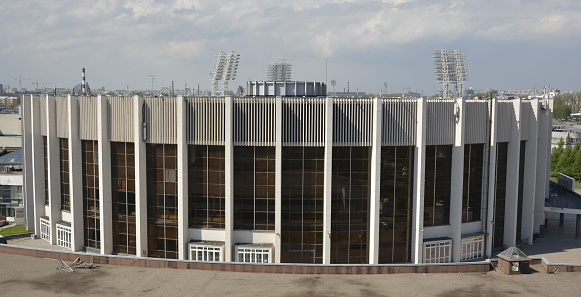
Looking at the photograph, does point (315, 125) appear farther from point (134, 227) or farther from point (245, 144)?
point (134, 227)

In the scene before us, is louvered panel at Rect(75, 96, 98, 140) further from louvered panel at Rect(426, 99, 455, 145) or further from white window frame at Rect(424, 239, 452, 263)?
white window frame at Rect(424, 239, 452, 263)

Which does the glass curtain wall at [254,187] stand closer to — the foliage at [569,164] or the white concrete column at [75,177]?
the white concrete column at [75,177]

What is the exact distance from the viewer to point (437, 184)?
1678 inches

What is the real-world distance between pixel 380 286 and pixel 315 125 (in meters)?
13.3

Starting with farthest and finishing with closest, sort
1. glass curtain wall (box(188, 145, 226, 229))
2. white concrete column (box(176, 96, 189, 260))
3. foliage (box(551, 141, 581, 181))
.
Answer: foliage (box(551, 141, 581, 181)) → glass curtain wall (box(188, 145, 226, 229)) → white concrete column (box(176, 96, 189, 260))

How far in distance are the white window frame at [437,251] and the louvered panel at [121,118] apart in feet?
78.7

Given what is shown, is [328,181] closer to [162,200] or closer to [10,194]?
[162,200]

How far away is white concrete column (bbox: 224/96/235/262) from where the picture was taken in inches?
1549

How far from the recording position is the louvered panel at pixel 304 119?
1545 inches

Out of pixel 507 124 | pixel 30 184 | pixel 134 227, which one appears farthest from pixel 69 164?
pixel 507 124

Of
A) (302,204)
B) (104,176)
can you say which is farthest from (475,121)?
(104,176)

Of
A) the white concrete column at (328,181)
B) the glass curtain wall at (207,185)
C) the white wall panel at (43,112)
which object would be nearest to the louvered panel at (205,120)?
the glass curtain wall at (207,185)

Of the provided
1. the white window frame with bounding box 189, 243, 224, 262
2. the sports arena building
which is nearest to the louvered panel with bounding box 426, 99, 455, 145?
the sports arena building

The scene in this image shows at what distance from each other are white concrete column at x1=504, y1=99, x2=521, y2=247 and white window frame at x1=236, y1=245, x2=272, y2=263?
2151 cm
